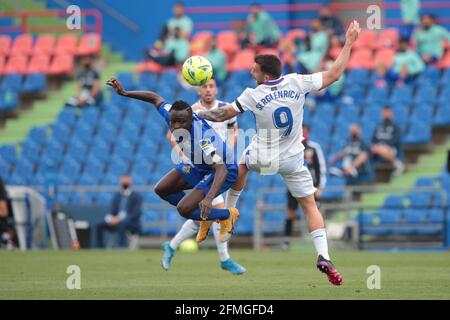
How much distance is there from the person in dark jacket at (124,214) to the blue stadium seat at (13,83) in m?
8.41

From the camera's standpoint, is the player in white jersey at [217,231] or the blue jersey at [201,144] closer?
the blue jersey at [201,144]

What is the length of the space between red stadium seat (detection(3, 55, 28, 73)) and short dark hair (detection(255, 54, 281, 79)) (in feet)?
68.2

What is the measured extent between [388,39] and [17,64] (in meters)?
11.4

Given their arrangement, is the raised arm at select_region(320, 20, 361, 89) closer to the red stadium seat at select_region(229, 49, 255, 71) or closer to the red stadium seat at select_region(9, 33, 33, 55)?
the red stadium seat at select_region(229, 49, 255, 71)

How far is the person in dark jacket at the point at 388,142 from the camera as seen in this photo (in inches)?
925

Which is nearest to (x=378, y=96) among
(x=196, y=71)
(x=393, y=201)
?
(x=393, y=201)

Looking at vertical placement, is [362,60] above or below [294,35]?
below

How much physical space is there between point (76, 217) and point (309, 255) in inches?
269

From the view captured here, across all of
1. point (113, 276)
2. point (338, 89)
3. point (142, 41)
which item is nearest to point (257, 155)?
point (113, 276)

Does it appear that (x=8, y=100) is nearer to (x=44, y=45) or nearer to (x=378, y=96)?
(x=44, y=45)

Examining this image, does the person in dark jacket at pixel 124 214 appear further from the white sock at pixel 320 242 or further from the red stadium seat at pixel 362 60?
the white sock at pixel 320 242

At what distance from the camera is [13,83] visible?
3102cm

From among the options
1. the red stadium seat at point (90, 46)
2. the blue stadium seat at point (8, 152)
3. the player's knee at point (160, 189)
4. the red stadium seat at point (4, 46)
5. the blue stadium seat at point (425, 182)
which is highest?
the red stadium seat at point (4, 46)

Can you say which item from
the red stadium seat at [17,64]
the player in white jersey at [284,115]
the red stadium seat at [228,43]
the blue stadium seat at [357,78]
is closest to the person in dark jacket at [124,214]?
the blue stadium seat at [357,78]
